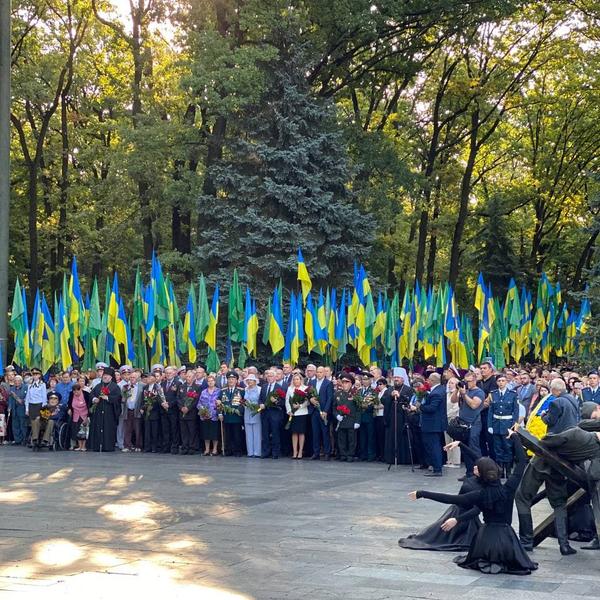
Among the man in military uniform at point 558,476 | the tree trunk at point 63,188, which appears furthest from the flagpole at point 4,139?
the man in military uniform at point 558,476

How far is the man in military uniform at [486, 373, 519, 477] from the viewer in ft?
60.7

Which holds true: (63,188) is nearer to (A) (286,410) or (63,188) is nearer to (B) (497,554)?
(A) (286,410)

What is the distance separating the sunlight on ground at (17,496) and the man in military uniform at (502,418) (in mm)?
7771

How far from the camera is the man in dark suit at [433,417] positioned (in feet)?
64.1

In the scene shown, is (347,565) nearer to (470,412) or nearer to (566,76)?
(470,412)

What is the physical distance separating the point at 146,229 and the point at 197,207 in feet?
24.8

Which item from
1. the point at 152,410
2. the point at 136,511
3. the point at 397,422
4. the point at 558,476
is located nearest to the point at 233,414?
the point at 152,410

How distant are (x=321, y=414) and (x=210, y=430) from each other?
271cm

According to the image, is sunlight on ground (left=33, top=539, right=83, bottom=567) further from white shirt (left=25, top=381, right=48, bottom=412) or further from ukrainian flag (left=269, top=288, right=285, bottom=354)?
ukrainian flag (left=269, top=288, right=285, bottom=354)

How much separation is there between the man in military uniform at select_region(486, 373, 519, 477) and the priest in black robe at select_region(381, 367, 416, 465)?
2212 mm

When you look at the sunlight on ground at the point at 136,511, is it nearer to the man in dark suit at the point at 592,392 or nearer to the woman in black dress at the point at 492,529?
the woman in black dress at the point at 492,529

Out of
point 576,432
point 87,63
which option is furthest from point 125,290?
point 576,432

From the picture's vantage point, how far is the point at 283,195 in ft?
103

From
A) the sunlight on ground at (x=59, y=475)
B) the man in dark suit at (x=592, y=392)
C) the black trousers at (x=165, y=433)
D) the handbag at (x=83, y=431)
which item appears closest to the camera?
the sunlight on ground at (x=59, y=475)
